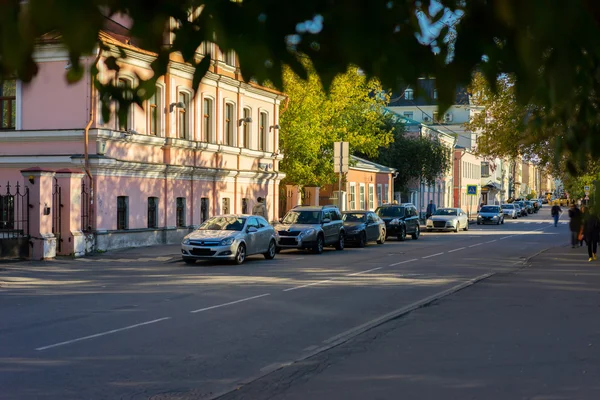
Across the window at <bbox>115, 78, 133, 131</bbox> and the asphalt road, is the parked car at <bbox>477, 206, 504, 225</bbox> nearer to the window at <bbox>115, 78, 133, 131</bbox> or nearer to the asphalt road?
the asphalt road

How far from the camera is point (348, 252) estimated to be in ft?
97.8

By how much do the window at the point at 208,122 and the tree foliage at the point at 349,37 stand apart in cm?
3141

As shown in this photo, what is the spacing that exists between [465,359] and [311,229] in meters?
20.0

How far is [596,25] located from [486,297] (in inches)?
499

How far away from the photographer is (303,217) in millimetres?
29906

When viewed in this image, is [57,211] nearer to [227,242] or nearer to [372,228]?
[227,242]

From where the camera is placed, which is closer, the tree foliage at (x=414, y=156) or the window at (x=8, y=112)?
the window at (x=8, y=112)

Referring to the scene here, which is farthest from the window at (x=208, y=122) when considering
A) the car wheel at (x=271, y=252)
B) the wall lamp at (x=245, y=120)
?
the car wheel at (x=271, y=252)

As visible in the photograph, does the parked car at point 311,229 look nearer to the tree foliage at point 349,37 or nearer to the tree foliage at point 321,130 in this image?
the tree foliage at point 321,130

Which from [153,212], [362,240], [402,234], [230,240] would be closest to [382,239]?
[362,240]

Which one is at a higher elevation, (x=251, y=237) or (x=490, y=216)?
(x=490, y=216)

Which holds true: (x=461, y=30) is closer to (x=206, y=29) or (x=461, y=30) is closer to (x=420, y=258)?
(x=206, y=29)

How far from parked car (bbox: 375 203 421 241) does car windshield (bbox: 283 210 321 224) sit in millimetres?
8842

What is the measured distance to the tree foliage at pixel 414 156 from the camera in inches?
2502
